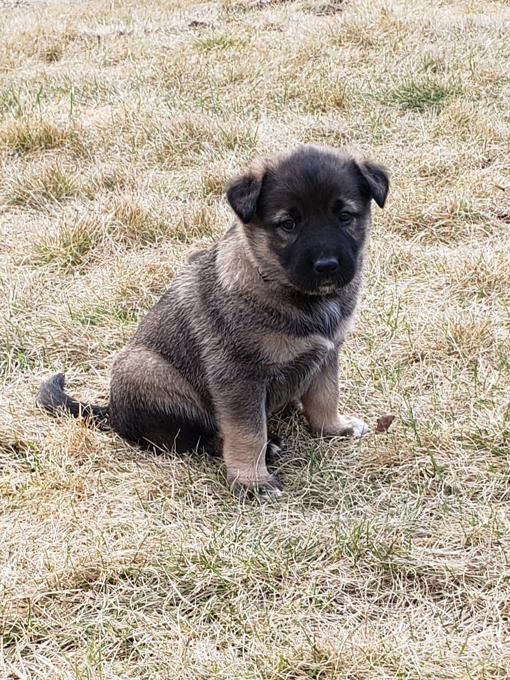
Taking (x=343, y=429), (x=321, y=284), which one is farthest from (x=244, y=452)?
(x=321, y=284)

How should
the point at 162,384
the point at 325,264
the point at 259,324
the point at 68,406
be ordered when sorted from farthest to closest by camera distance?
1. the point at 68,406
2. the point at 162,384
3. the point at 259,324
4. the point at 325,264

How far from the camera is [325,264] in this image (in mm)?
3363

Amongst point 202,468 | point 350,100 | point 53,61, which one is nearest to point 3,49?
point 53,61

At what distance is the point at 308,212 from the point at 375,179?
0.39 m

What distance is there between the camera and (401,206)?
230 inches

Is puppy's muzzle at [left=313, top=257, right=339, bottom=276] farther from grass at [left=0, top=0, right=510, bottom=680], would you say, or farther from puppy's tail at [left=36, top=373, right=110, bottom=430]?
puppy's tail at [left=36, top=373, right=110, bottom=430]

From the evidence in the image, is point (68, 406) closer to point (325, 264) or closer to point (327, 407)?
point (327, 407)

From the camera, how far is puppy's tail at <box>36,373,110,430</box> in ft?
13.6

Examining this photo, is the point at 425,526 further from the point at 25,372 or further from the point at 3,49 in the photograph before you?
the point at 3,49

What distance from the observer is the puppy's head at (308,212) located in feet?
11.2

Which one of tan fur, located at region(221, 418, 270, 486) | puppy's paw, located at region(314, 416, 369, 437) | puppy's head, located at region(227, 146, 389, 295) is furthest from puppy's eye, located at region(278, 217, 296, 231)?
puppy's paw, located at region(314, 416, 369, 437)

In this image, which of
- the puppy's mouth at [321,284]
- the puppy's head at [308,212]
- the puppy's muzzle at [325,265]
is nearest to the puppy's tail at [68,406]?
the puppy's head at [308,212]

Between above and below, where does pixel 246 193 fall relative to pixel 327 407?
above

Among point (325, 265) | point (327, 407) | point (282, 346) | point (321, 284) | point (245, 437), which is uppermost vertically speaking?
point (325, 265)
